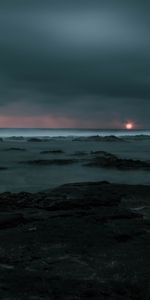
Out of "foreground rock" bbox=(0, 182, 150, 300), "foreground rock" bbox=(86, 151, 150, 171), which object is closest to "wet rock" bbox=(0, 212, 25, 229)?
"foreground rock" bbox=(0, 182, 150, 300)

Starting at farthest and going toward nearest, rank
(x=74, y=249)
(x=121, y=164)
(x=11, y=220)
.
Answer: (x=121, y=164) → (x=11, y=220) → (x=74, y=249)

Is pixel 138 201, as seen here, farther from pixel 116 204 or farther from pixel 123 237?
pixel 123 237

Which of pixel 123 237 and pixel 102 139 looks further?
pixel 102 139

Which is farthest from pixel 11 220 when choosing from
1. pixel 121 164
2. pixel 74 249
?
pixel 121 164

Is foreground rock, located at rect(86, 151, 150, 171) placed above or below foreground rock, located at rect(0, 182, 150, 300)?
above

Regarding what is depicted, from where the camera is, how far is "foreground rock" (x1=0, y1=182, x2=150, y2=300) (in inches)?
212

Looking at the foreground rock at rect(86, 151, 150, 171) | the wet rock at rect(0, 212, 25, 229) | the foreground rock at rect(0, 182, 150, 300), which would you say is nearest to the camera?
the foreground rock at rect(0, 182, 150, 300)

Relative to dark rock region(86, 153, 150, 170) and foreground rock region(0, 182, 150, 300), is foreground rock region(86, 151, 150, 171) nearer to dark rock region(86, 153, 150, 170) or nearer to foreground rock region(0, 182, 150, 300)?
dark rock region(86, 153, 150, 170)

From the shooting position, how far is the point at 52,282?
554cm

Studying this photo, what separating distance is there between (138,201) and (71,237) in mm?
4210

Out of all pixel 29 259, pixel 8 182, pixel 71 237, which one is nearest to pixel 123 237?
pixel 71 237

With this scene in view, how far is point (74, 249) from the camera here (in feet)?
22.4

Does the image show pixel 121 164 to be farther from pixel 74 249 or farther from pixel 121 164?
pixel 74 249

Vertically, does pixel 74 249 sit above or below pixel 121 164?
below
